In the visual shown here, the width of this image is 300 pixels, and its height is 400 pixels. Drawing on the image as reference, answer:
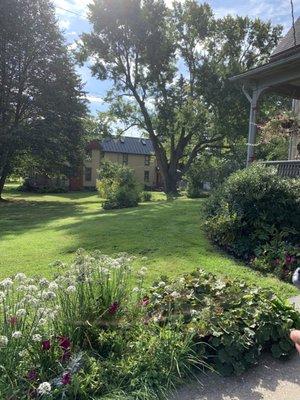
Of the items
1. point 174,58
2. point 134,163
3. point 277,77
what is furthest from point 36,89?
point 134,163

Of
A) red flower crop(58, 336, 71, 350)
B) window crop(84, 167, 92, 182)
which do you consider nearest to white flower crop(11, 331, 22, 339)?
red flower crop(58, 336, 71, 350)

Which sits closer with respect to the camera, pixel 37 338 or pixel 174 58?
pixel 37 338

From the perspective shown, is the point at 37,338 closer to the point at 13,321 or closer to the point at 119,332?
the point at 13,321

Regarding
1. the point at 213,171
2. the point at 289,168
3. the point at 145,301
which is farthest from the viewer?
the point at 213,171

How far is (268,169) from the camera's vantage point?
849cm

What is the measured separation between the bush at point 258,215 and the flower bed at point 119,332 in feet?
11.0

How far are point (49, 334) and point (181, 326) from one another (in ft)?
3.65

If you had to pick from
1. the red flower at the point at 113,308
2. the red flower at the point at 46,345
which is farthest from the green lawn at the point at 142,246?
the red flower at the point at 46,345

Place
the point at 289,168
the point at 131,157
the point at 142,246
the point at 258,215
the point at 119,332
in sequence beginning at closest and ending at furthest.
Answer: the point at 119,332 < the point at 142,246 < the point at 258,215 < the point at 289,168 < the point at 131,157

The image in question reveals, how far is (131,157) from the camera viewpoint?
160 feet

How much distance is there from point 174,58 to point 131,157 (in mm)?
22691

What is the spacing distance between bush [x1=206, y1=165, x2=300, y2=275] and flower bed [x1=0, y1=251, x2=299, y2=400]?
3366 millimetres

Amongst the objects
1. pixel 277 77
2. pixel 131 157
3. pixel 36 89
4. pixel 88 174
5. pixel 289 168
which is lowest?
pixel 88 174

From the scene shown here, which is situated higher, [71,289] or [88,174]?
[88,174]
